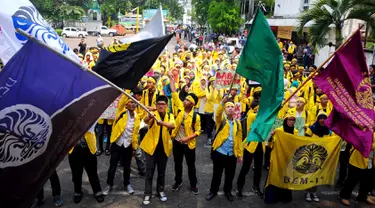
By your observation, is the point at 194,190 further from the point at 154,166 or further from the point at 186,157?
the point at 154,166

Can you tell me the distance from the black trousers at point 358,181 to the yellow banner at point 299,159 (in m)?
0.46

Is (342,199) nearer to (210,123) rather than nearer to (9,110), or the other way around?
(210,123)

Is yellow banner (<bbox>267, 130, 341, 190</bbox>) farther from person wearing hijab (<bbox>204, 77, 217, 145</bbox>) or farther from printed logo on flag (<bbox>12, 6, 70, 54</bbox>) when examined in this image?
printed logo on flag (<bbox>12, 6, 70, 54</bbox>)

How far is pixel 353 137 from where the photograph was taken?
14.9 ft

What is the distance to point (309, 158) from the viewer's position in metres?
5.42

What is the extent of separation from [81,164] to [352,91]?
14.0ft

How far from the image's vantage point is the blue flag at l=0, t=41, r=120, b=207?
9.13 ft

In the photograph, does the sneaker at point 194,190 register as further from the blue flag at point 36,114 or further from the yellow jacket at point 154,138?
the blue flag at point 36,114

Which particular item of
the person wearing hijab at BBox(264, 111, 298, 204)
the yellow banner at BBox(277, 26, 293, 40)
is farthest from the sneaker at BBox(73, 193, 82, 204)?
the yellow banner at BBox(277, 26, 293, 40)

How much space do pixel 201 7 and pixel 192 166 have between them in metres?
34.4

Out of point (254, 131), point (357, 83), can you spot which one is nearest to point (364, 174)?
point (357, 83)

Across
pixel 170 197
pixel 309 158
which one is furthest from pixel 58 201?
pixel 309 158

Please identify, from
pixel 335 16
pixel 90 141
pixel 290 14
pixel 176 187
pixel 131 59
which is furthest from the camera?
pixel 290 14

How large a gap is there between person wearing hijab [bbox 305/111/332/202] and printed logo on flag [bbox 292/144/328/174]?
30cm
